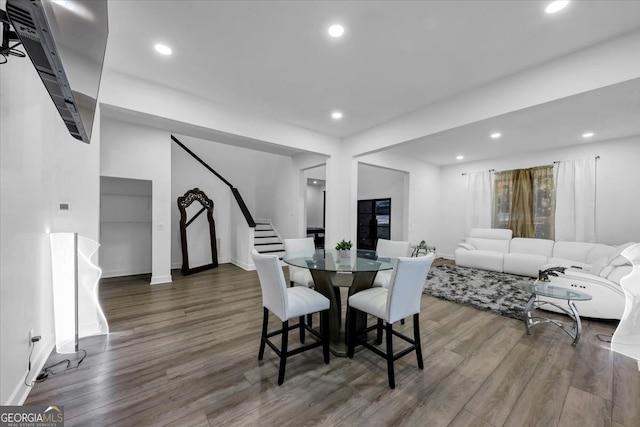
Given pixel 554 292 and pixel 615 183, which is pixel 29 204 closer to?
pixel 554 292

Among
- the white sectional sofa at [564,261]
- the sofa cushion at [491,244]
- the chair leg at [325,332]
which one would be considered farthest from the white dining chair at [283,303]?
the sofa cushion at [491,244]

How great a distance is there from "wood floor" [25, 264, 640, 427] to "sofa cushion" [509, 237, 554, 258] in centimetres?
283

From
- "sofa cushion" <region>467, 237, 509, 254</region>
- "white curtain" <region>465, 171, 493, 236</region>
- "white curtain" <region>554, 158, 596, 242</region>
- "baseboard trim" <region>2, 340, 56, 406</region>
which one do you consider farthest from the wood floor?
"white curtain" <region>465, 171, 493, 236</region>

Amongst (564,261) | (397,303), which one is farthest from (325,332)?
(564,261)

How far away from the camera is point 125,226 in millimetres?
4816

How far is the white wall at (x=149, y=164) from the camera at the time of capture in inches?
154

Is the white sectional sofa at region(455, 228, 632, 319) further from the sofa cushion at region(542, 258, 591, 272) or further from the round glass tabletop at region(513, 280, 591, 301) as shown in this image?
the round glass tabletop at region(513, 280, 591, 301)

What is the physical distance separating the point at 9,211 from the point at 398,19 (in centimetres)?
300

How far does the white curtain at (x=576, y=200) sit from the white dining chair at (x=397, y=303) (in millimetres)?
5226

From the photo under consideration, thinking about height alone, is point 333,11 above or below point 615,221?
above

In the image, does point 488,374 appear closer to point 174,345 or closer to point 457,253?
point 174,345

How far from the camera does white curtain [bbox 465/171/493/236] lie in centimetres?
631

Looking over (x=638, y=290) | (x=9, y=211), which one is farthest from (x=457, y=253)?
(x=9, y=211)

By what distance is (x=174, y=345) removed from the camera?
7.59 ft
